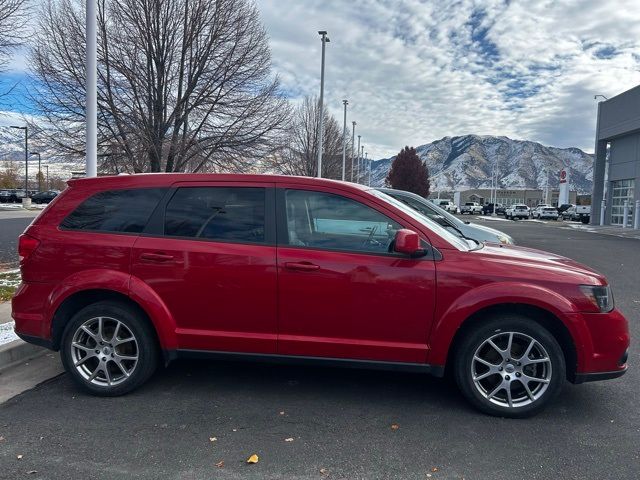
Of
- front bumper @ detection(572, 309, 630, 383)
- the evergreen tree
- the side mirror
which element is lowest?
front bumper @ detection(572, 309, 630, 383)

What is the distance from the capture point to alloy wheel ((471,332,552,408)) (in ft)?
12.0

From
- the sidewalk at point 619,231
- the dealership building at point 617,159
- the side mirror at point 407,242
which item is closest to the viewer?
the side mirror at point 407,242

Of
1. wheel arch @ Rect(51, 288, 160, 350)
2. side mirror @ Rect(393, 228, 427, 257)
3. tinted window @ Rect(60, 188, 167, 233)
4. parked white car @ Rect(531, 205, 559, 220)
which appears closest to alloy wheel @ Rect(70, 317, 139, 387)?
wheel arch @ Rect(51, 288, 160, 350)

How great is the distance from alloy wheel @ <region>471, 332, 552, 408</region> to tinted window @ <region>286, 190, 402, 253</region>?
1113 mm

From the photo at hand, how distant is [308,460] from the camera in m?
3.09

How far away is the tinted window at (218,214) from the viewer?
13.0ft

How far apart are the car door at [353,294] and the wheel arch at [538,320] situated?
0.34 m

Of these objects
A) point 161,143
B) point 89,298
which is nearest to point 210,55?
point 161,143

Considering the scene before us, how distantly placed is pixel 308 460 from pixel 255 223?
1.83m

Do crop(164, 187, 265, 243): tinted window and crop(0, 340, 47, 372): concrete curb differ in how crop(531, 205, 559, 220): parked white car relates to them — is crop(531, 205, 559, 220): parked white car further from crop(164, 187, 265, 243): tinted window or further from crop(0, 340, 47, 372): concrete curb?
crop(0, 340, 47, 372): concrete curb

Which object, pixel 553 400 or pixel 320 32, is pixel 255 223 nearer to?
pixel 553 400

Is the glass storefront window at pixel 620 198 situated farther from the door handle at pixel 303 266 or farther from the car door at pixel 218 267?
the car door at pixel 218 267

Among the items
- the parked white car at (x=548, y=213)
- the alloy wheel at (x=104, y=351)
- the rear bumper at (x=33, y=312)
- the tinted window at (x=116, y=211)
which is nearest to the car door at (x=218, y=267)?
the tinted window at (x=116, y=211)

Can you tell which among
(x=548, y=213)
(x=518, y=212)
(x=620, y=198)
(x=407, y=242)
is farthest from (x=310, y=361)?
(x=548, y=213)
